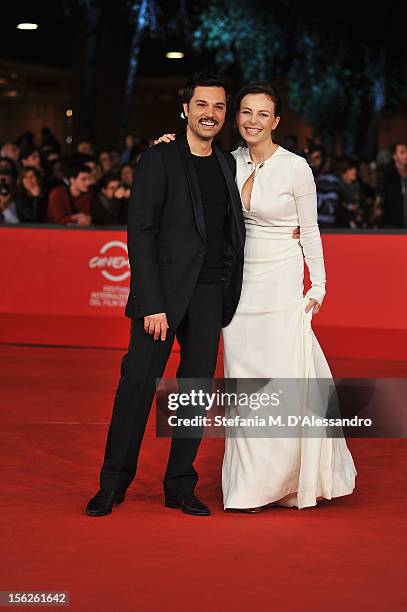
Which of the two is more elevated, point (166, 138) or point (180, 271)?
point (166, 138)

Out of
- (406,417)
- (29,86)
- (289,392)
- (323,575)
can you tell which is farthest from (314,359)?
(29,86)

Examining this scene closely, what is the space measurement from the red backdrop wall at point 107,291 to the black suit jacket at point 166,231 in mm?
5276

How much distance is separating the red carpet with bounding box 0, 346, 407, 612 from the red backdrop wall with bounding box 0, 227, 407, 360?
321cm

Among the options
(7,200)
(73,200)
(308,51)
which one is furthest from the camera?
(308,51)

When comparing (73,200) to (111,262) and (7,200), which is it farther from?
(111,262)

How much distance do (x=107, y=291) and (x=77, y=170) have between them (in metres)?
2.25

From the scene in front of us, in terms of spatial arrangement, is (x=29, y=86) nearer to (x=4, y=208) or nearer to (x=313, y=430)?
(x=4, y=208)

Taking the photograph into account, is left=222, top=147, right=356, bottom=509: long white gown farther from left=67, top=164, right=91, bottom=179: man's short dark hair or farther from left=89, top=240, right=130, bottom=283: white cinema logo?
left=67, top=164, right=91, bottom=179: man's short dark hair

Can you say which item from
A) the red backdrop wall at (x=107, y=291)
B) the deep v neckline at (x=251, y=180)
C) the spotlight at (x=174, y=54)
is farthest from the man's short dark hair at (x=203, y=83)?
the spotlight at (x=174, y=54)

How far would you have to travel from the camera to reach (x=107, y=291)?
1202 cm

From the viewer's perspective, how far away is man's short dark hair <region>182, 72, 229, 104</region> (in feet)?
20.5

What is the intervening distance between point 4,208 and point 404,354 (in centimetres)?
417

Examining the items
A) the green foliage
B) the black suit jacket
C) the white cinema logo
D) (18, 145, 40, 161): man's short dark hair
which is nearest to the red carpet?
the black suit jacket

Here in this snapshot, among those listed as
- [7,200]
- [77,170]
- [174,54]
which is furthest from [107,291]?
[174,54]
